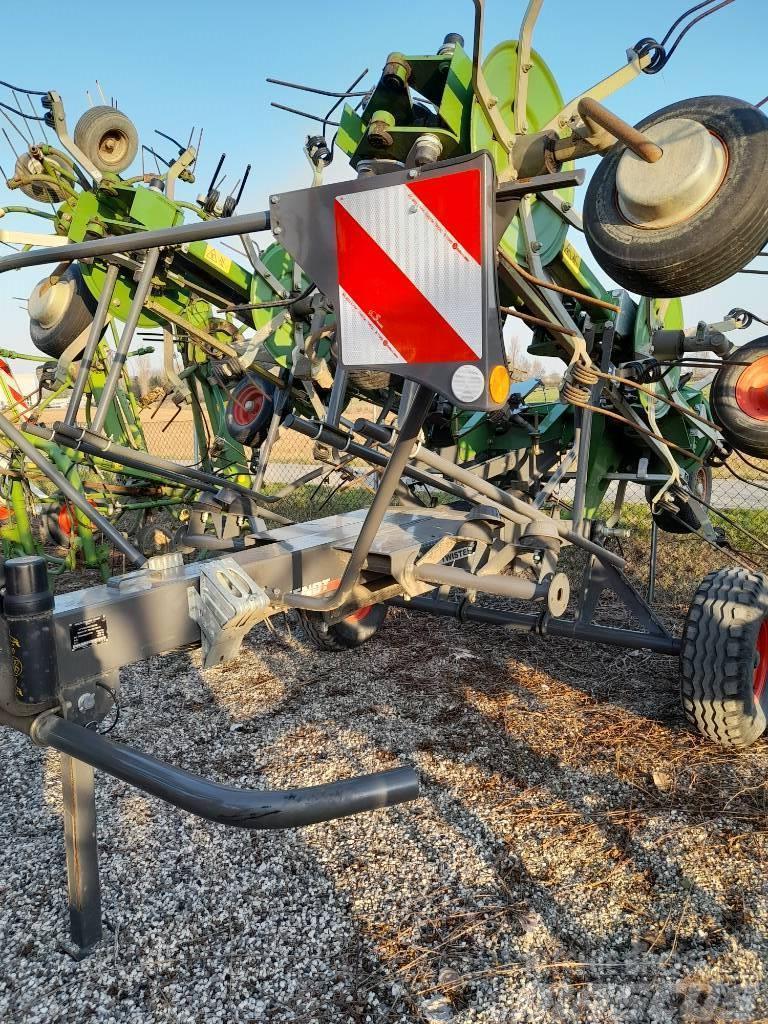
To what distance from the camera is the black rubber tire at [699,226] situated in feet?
5.77

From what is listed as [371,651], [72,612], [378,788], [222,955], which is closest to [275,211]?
[72,612]

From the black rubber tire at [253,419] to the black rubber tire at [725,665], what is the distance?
2.98 m

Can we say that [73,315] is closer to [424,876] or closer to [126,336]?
[126,336]

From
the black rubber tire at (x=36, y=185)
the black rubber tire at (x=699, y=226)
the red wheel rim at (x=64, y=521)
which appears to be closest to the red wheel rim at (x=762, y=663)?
the black rubber tire at (x=699, y=226)

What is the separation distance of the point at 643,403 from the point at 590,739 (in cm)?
180

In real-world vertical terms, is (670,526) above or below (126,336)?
below

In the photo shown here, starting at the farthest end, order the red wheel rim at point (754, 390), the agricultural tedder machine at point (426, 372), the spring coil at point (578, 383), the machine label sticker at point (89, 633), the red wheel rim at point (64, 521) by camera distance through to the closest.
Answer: the red wheel rim at point (64, 521), the red wheel rim at point (754, 390), the spring coil at point (578, 383), the machine label sticker at point (89, 633), the agricultural tedder machine at point (426, 372)

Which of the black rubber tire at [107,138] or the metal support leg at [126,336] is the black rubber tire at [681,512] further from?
Result: the black rubber tire at [107,138]

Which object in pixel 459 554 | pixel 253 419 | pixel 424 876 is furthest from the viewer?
pixel 253 419

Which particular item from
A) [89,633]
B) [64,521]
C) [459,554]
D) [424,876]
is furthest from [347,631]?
[64,521]

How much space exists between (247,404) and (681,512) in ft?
10.1

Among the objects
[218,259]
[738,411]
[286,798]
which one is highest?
[218,259]

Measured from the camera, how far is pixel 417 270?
140cm

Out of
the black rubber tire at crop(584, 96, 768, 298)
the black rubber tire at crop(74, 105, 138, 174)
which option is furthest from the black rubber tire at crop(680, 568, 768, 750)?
the black rubber tire at crop(74, 105, 138, 174)
